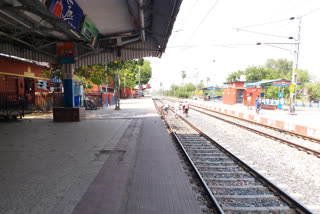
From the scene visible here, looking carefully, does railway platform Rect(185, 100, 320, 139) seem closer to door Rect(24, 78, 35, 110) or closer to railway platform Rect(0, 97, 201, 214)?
railway platform Rect(0, 97, 201, 214)

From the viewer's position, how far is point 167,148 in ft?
22.0

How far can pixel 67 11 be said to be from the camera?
726 cm

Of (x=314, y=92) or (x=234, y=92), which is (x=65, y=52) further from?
(x=314, y=92)

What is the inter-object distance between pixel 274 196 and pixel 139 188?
2660 millimetres

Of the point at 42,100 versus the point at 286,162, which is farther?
the point at 42,100

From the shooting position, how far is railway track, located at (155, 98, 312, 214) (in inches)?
132

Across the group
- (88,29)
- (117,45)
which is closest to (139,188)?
(88,29)

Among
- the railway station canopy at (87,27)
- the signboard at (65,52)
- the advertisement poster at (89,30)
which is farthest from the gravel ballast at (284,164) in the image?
the signboard at (65,52)

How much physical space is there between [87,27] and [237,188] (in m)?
9.58

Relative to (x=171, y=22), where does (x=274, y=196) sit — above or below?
below

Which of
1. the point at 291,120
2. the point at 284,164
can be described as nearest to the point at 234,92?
the point at 291,120

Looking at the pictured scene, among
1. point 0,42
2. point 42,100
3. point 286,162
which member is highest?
point 0,42

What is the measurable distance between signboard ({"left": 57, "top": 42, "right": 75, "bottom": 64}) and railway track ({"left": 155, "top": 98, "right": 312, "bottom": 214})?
1020 centimetres

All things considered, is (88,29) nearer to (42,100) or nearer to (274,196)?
(274,196)
